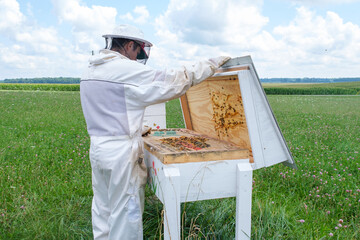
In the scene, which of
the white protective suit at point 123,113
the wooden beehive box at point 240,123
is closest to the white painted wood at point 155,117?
the wooden beehive box at point 240,123

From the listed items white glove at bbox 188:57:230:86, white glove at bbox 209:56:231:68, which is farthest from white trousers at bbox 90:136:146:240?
white glove at bbox 209:56:231:68

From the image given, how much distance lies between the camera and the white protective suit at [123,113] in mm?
2396

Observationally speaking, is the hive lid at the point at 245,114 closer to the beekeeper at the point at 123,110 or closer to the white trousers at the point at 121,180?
the beekeeper at the point at 123,110

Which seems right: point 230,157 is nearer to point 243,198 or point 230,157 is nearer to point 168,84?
point 243,198

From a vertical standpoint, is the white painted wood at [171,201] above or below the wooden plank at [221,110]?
below

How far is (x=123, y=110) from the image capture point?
2463mm

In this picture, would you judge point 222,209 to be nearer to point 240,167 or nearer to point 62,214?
point 240,167

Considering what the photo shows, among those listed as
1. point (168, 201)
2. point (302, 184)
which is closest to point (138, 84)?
point (168, 201)

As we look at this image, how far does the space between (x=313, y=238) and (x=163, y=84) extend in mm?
2167

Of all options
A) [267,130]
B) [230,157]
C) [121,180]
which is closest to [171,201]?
[121,180]

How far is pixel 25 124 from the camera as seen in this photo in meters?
8.59

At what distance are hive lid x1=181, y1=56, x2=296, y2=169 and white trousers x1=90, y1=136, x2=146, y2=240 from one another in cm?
92

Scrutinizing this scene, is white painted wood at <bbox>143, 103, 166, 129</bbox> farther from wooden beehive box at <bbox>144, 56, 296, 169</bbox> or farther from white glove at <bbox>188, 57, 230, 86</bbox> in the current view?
white glove at <bbox>188, 57, 230, 86</bbox>

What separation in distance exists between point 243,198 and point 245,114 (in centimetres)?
67
